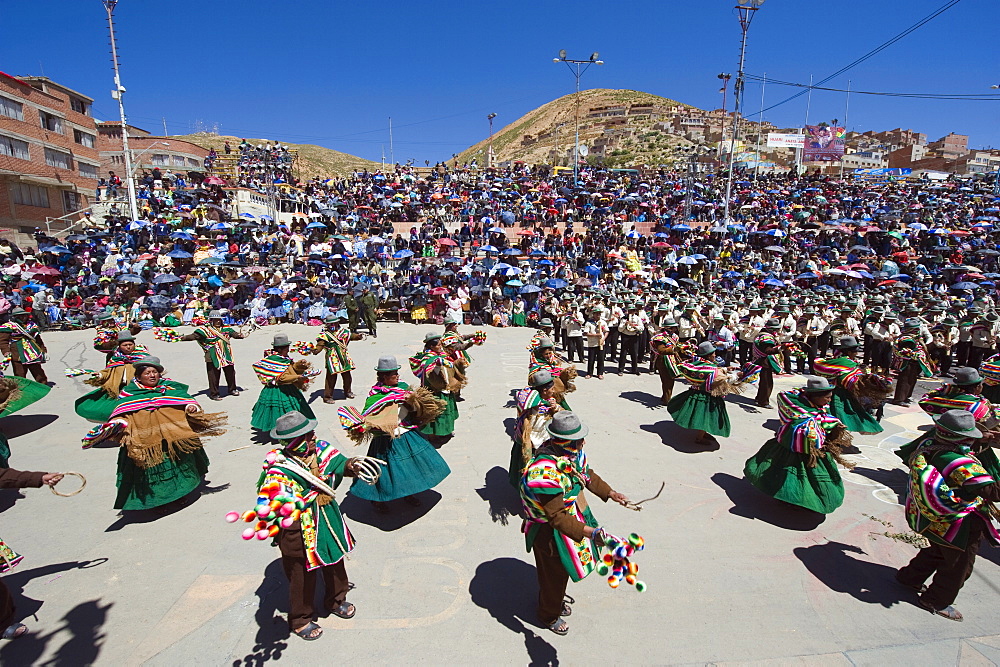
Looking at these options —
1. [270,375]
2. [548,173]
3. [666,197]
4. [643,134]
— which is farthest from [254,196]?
[643,134]

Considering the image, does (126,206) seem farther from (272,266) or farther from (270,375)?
(270,375)

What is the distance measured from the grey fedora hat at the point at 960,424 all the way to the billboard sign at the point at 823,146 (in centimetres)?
8609

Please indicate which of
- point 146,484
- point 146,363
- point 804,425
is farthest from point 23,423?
point 804,425

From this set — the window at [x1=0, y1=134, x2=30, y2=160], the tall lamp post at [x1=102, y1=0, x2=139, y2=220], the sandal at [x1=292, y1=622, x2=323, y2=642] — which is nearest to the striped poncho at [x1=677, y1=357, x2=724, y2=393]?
the sandal at [x1=292, y1=622, x2=323, y2=642]

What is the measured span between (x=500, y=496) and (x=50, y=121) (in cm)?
4233

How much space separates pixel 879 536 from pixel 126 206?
39177mm

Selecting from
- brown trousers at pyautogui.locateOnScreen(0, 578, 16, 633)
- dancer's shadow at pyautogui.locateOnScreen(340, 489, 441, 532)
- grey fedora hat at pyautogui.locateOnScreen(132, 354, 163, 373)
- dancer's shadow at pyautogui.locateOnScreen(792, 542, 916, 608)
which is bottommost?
dancer's shadow at pyautogui.locateOnScreen(792, 542, 916, 608)

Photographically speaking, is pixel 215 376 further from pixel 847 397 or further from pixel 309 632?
pixel 847 397

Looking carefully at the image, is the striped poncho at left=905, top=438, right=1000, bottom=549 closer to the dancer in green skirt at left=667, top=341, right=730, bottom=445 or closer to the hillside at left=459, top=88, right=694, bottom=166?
the dancer in green skirt at left=667, top=341, right=730, bottom=445

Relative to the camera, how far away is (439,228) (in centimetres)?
2733

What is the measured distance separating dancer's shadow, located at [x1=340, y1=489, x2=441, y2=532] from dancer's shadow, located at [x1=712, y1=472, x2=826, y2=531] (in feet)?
11.3

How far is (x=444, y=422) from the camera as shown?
728cm

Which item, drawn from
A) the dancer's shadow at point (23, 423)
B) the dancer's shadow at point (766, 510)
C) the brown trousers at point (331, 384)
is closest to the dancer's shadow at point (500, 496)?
the dancer's shadow at point (766, 510)

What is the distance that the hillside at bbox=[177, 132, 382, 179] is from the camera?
7934 centimetres
